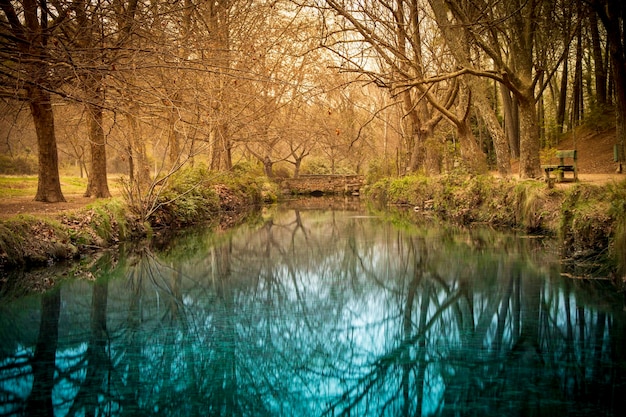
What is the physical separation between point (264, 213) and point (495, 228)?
11199 millimetres

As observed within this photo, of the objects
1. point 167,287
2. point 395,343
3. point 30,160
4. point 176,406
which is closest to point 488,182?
point 167,287

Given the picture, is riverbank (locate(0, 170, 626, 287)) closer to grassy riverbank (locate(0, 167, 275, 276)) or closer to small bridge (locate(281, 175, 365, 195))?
grassy riverbank (locate(0, 167, 275, 276))

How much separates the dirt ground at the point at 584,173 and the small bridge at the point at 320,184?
16.4 metres

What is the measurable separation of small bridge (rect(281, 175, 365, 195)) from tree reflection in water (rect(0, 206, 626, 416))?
103ft

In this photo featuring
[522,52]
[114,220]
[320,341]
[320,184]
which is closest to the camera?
[320,341]

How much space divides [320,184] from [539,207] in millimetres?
29490

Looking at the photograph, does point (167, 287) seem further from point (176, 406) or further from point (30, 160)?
point (30, 160)

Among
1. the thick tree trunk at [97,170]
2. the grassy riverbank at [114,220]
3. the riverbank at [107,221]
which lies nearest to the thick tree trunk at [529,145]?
the grassy riverbank at [114,220]

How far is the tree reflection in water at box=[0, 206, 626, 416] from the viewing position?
496 centimetres

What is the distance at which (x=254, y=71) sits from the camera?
19.2 meters

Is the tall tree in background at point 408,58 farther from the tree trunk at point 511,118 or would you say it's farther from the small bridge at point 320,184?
the small bridge at point 320,184

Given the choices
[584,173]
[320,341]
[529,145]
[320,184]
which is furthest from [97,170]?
[320,184]

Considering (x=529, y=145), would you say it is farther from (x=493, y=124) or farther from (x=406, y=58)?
(x=406, y=58)

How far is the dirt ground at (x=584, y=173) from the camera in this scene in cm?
1433
